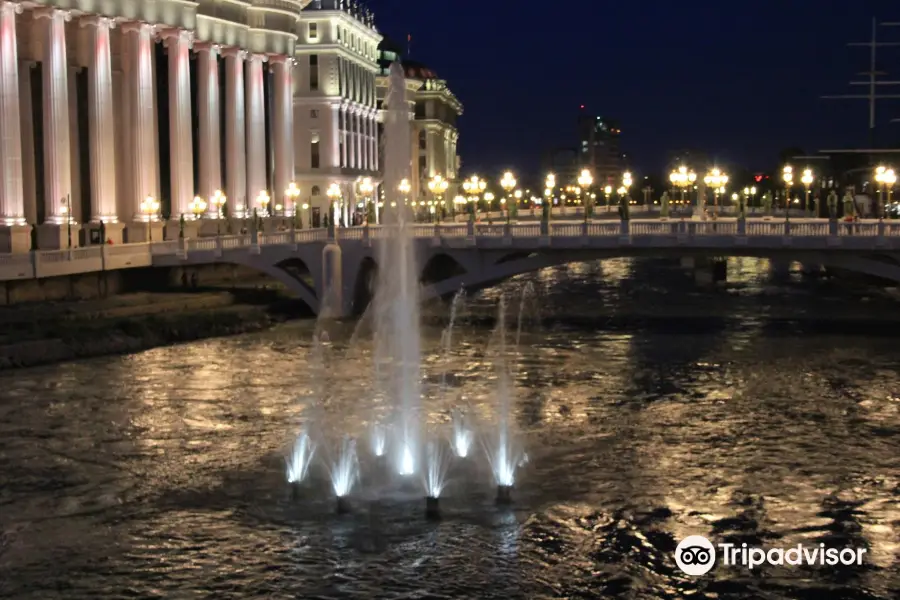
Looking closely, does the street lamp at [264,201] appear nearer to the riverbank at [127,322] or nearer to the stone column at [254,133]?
the stone column at [254,133]

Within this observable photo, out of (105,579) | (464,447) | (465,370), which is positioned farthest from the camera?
(465,370)

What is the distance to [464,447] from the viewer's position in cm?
2997

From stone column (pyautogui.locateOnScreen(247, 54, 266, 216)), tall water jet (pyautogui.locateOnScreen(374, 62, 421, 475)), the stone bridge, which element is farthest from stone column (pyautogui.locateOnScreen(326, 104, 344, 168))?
tall water jet (pyautogui.locateOnScreen(374, 62, 421, 475))

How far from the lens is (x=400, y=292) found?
39375mm

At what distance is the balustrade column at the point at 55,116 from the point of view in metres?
60.2

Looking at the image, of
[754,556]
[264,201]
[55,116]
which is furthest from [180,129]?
[754,556]

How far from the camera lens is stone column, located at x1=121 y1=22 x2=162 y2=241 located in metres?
67.6

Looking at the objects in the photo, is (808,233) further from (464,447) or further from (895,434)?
(464,447)

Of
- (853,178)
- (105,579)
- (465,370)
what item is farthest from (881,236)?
(853,178)

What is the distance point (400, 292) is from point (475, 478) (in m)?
13.0

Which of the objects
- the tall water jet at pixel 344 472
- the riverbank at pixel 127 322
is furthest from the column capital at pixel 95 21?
the tall water jet at pixel 344 472

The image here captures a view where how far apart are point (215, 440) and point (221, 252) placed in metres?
28.8

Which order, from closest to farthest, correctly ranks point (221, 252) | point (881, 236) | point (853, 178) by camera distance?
point (881, 236), point (221, 252), point (853, 178)

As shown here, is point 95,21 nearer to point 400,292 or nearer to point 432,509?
point 400,292
